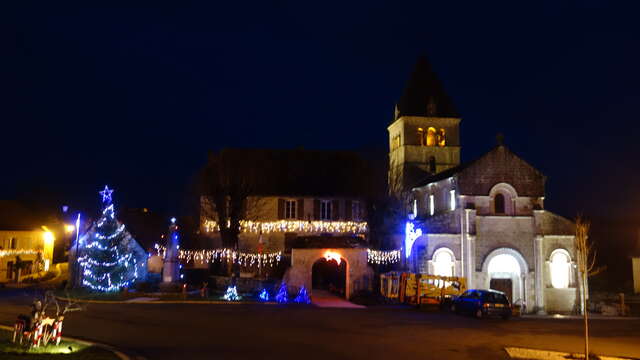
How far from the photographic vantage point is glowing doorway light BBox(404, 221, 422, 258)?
1546 inches

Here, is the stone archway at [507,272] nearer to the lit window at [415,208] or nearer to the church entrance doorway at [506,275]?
the church entrance doorway at [506,275]

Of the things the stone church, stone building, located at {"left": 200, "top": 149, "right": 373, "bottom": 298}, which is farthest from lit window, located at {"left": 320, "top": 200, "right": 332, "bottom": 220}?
the stone church

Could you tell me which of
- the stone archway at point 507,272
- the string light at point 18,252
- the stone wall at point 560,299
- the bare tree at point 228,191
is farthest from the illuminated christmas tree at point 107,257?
the stone wall at point 560,299

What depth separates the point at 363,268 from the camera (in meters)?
35.8

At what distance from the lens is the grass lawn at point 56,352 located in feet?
44.8

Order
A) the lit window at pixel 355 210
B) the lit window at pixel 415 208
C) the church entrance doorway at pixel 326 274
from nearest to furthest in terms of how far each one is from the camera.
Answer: the church entrance doorway at pixel 326 274 < the lit window at pixel 415 208 < the lit window at pixel 355 210

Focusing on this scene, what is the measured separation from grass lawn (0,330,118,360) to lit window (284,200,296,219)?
32.7 metres

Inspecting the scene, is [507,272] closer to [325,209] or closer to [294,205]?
[325,209]

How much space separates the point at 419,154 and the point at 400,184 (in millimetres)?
3894

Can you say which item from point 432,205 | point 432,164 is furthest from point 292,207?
point 432,164

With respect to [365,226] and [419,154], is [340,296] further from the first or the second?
[419,154]

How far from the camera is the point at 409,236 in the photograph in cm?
4141

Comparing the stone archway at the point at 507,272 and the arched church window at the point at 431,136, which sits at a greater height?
the arched church window at the point at 431,136

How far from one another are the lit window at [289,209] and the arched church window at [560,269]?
21.4 metres
